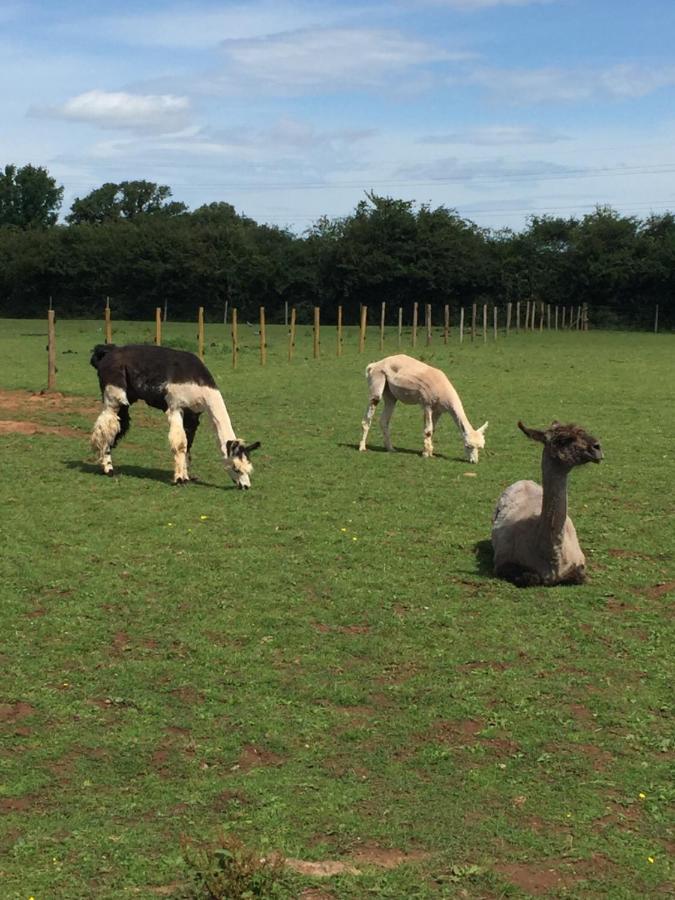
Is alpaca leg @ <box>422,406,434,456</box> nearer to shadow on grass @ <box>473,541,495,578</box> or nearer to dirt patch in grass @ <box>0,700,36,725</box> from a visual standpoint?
shadow on grass @ <box>473,541,495,578</box>

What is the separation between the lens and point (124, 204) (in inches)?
4156

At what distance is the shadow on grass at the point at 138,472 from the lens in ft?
43.1

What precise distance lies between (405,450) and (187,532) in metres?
6.17

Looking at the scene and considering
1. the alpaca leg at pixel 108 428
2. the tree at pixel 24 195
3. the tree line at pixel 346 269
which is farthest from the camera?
the tree at pixel 24 195

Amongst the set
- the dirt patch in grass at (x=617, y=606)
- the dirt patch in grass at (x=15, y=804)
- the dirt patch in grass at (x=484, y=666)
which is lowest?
the dirt patch in grass at (x=15, y=804)

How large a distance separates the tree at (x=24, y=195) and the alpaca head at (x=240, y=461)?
94.6m

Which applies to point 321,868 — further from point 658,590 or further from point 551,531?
point 658,590

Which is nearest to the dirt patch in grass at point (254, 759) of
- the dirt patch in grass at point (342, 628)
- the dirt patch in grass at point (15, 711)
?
the dirt patch in grass at point (15, 711)

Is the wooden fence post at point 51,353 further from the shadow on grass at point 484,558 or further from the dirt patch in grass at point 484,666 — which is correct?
the dirt patch in grass at point 484,666

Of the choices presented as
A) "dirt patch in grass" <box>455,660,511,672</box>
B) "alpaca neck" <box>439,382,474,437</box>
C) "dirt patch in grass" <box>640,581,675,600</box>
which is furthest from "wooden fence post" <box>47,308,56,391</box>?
"dirt patch in grass" <box>455,660,511,672</box>

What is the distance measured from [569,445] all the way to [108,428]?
6.52 meters

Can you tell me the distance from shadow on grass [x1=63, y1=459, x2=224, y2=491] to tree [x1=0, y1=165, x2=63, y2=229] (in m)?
93.0

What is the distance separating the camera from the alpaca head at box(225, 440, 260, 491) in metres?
12.7

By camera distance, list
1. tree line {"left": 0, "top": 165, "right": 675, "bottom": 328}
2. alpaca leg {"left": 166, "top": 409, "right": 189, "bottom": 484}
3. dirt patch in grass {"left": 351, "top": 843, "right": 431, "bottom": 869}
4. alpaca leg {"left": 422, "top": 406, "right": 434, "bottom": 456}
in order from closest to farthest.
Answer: dirt patch in grass {"left": 351, "top": 843, "right": 431, "bottom": 869} < alpaca leg {"left": 166, "top": 409, "right": 189, "bottom": 484} < alpaca leg {"left": 422, "top": 406, "right": 434, "bottom": 456} < tree line {"left": 0, "top": 165, "right": 675, "bottom": 328}
